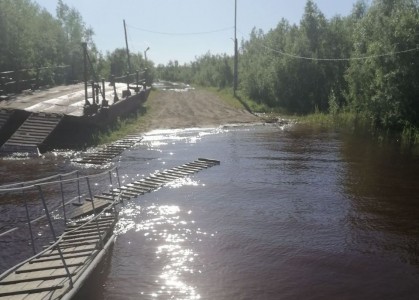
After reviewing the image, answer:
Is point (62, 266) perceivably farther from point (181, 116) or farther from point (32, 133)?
point (181, 116)

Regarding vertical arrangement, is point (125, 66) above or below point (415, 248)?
above

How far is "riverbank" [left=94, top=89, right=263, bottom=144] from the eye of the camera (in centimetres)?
2555

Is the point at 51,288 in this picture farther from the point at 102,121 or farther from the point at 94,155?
the point at 102,121

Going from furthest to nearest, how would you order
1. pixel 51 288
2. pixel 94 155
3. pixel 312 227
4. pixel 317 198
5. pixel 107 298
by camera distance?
1. pixel 94 155
2. pixel 317 198
3. pixel 312 227
4. pixel 107 298
5. pixel 51 288

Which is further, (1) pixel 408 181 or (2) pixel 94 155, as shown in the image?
(2) pixel 94 155

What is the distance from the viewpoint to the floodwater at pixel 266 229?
8.29 meters

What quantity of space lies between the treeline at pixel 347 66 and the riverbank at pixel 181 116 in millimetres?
4257

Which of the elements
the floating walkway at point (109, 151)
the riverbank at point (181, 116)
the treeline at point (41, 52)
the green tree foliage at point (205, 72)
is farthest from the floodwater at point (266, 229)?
the green tree foliage at point (205, 72)

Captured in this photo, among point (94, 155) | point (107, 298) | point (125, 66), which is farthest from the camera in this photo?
point (125, 66)

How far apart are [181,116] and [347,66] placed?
1415 cm

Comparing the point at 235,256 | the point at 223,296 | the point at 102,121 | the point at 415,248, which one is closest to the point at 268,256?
the point at 235,256

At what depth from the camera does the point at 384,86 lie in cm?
2408

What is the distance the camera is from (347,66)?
3416cm

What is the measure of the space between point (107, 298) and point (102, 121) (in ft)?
52.5
